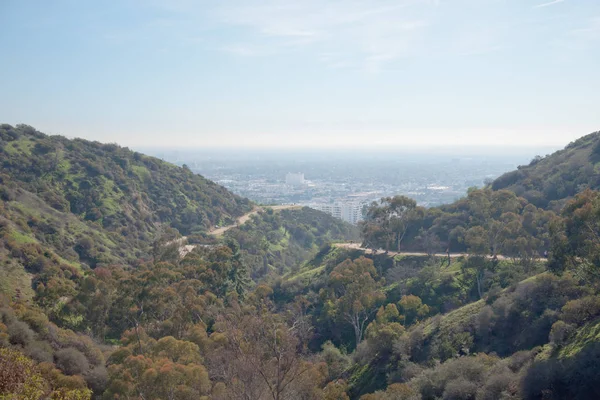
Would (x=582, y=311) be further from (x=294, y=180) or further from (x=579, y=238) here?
(x=294, y=180)

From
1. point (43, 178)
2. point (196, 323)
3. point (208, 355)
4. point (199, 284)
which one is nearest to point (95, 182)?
point (43, 178)

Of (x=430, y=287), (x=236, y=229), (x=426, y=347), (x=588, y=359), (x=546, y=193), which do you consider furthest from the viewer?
(x=236, y=229)

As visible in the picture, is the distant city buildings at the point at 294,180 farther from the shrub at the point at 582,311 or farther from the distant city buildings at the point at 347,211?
the shrub at the point at 582,311

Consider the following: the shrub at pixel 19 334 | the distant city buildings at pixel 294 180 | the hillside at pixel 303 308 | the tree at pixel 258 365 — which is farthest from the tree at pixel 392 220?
the distant city buildings at pixel 294 180

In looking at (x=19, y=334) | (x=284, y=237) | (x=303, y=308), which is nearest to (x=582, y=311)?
(x=303, y=308)

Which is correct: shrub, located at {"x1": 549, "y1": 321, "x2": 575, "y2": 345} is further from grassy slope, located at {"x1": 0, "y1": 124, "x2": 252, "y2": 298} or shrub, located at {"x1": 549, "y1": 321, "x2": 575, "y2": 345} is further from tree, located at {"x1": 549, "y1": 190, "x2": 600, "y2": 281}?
grassy slope, located at {"x1": 0, "y1": 124, "x2": 252, "y2": 298}

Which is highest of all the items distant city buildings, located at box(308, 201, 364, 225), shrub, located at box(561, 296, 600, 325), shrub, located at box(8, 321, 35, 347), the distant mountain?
the distant mountain

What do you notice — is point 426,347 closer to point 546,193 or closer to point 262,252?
point 546,193

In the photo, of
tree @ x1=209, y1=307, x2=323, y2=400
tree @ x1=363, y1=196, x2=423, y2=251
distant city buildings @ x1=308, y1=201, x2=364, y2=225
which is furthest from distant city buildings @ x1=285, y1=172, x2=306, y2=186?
tree @ x1=209, y1=307, x2=323, y2=400
